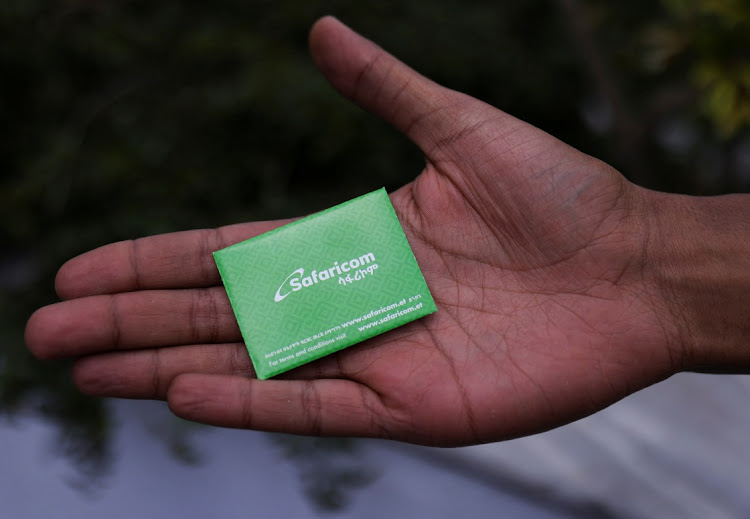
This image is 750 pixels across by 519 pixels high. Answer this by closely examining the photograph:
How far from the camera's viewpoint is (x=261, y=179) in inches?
79.4

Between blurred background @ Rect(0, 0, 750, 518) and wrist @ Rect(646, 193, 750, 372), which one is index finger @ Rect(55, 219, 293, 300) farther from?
wrist @ Rect(646, 193, 750, 372)

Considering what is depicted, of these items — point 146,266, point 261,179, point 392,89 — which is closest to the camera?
point 146,266

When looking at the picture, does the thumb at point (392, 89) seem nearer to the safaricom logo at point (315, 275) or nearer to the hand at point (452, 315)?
the hand at point (452, 315)

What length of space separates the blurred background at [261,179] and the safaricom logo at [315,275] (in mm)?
474

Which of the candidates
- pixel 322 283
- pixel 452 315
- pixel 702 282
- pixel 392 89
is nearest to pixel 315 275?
pixel 322 283

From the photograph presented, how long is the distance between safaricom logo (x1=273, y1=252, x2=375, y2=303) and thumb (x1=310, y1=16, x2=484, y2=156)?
39 centimetres

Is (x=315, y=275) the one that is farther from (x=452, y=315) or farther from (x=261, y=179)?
(x=261, y=179)

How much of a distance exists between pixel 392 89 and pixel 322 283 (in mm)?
577

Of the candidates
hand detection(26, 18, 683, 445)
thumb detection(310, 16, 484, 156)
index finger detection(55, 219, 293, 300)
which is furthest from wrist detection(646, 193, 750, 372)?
index finger detection(55, 219, 293, 300)

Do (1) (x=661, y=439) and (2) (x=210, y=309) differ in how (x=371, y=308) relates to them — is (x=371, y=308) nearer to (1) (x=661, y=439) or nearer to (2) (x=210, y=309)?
(2) (x=210, y=309)

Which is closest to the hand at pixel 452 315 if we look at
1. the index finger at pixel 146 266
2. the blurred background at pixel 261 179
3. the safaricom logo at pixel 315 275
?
the index finger at pixel 146 266

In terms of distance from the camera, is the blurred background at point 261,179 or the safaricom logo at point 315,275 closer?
the safaricom logo at point 315,275

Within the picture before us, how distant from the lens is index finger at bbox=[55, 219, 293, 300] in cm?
141

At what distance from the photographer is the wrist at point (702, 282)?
144 centimetres
